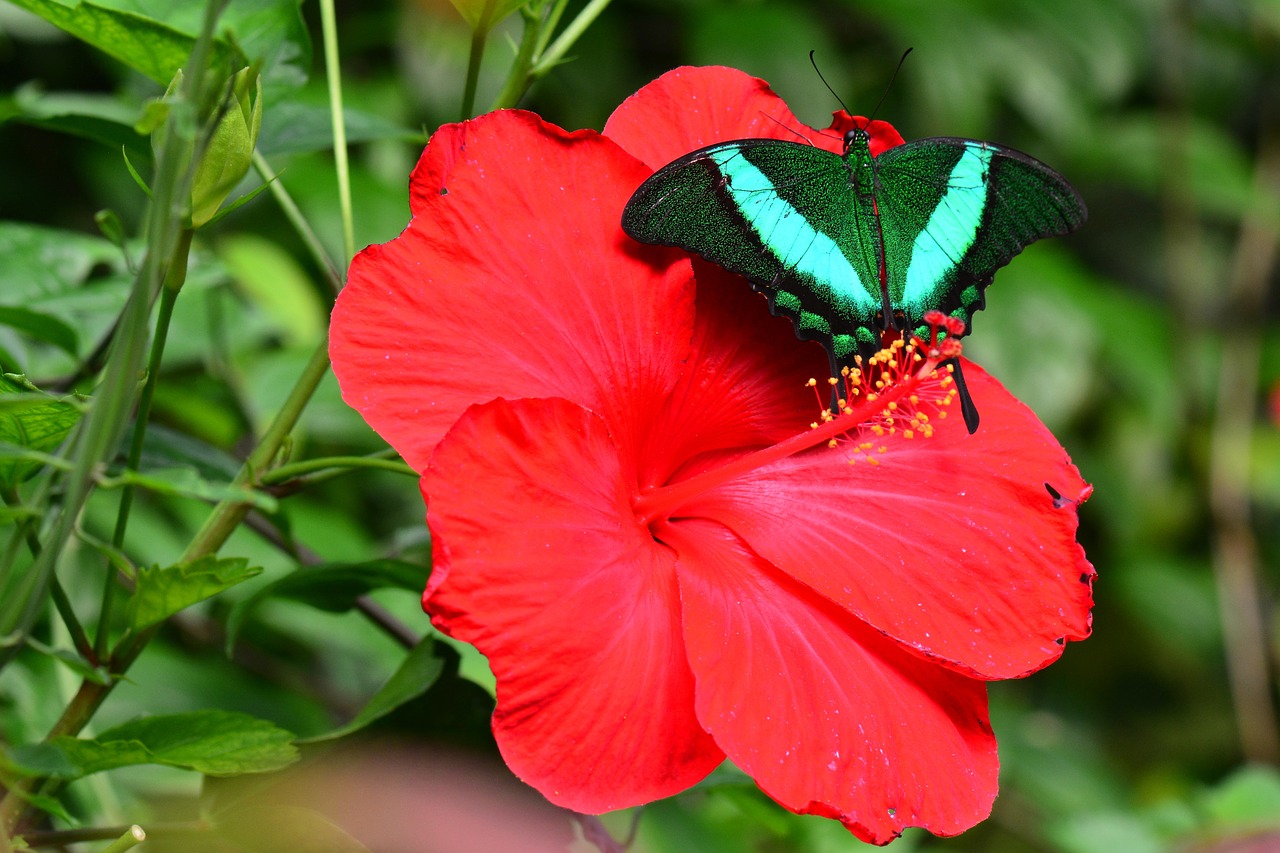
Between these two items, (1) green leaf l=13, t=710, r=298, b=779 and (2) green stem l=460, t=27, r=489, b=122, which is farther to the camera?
(2) green stem l=460, t=27, r=489, b=122

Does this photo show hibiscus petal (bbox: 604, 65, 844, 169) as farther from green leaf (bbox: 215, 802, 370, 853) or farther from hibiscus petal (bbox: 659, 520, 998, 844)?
green leaf (bbox: 215, 802, 370, 853)

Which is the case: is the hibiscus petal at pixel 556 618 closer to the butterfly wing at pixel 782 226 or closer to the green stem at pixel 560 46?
the butterfly wing at pixel 782 226

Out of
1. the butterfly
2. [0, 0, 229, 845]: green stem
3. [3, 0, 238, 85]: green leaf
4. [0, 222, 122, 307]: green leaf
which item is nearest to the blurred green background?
[0, 222, 122, 307]: green leaf

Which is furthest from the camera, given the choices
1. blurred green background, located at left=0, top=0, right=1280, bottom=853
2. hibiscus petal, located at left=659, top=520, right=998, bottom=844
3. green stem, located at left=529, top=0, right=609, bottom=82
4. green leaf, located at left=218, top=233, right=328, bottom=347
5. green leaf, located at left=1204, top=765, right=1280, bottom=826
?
green leaf, located at left=218, top=233, right=328, bottom=347

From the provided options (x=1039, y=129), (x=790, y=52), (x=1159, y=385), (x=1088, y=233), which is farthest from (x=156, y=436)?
(x=1088, y=233)

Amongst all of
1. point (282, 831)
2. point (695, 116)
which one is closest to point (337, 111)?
point (695, 116)
